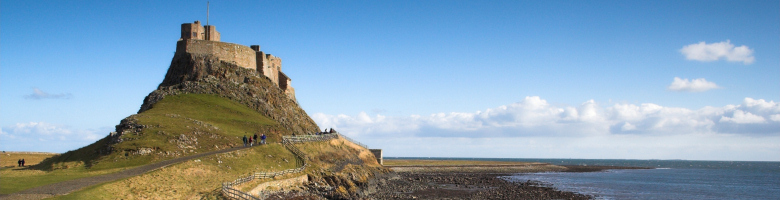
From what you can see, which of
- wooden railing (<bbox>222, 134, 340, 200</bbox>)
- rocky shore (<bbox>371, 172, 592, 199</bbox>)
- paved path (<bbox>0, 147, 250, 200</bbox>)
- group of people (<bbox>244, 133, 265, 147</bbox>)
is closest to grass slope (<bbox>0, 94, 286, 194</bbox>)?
group of people (<bbox>244, 133, 265, 147</bbox>)

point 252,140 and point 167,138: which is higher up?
point 167,138

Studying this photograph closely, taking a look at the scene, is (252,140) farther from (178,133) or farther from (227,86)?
(227,86)

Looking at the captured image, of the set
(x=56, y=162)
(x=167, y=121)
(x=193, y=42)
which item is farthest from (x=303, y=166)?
(x=193, y=42)

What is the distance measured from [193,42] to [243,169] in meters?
38.9

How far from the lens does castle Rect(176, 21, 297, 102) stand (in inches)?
2995

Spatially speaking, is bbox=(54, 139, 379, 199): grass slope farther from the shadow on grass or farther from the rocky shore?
the shadow on grass

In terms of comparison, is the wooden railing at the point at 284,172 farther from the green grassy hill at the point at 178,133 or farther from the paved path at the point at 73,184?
the paved path at the point at 73,184

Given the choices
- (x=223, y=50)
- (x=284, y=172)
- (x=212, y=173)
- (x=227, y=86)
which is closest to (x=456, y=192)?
(x=284, y=172)

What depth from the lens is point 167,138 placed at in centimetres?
4806

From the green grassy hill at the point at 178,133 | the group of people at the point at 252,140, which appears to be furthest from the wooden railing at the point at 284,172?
the green grassy hill at the point at 178,133

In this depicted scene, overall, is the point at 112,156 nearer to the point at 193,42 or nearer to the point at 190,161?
the point at 190,161

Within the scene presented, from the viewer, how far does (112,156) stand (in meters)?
43.7

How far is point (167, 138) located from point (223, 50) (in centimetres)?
3171

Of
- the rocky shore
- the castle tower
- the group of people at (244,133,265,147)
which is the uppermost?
the castle tower
